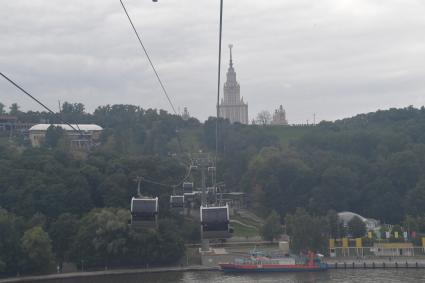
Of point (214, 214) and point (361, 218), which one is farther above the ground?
point (214, 214)

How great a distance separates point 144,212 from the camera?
26.1 metres

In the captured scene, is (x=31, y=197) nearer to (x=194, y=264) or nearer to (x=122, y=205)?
(x=122, y=205)

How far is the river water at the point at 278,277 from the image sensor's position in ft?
166

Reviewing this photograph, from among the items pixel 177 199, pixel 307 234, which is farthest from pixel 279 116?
pixel 177 199

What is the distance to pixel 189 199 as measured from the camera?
46906 millimetres

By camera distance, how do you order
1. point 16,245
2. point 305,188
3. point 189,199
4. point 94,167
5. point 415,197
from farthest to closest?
1. point 305,188
2. point 415,197
3. point 94,167
4. point 16,245
5. point 189,199

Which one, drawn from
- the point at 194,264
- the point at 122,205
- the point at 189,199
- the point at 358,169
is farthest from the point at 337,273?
the point at 358,169

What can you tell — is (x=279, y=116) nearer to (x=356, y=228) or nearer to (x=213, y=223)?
(x=356, y=228)

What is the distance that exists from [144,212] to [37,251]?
2776cm

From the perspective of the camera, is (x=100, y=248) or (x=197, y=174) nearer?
(x=100, y=248)

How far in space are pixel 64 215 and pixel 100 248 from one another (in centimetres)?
555

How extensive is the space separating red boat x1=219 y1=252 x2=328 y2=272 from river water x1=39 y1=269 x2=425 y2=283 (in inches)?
29.8

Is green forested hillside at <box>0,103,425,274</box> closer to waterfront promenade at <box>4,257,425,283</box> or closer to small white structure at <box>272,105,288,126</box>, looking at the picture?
waterfront promenade at <box>4,257,425,283</box>

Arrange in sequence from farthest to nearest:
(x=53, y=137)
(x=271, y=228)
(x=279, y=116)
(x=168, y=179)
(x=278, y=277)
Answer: (x=279, y=116)
(x=53, y=137)
(x=168, y=179)
(x=271, y=228)
(x=278, y=277)
